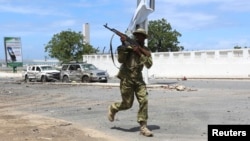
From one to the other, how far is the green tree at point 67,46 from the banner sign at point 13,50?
14.6 feet

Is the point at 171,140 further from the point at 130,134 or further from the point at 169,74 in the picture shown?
the point at 169,74

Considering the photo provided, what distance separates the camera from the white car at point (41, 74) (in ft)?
130

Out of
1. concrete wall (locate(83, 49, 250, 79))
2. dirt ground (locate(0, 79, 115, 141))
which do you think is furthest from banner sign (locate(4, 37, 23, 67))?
dirt ground (locate(0, 79, 115, 141))

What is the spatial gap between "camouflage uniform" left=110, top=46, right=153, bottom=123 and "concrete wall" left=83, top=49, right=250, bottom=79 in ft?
94.3

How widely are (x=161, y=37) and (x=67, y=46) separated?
15.6m

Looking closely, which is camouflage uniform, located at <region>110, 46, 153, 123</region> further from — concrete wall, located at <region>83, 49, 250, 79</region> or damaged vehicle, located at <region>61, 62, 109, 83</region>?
concrete wall, located at <region>83, 49, 250, 79</region>

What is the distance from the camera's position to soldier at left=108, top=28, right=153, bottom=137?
30.5 feet

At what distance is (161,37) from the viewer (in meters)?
71.3

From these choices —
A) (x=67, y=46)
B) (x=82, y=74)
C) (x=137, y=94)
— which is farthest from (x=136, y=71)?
(x=67, y=46)

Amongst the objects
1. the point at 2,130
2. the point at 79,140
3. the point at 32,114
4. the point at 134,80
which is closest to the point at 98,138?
the point at 79,140

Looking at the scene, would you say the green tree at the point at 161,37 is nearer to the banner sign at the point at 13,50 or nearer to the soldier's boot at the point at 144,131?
the banner sign at the point at 13,50

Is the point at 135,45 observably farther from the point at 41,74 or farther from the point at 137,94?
the point at 41,74

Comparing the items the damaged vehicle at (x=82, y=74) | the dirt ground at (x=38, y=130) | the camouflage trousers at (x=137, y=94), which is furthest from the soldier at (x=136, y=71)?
the damaged vehicle at (x=82, y=74)

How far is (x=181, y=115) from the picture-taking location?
39.5 ft
